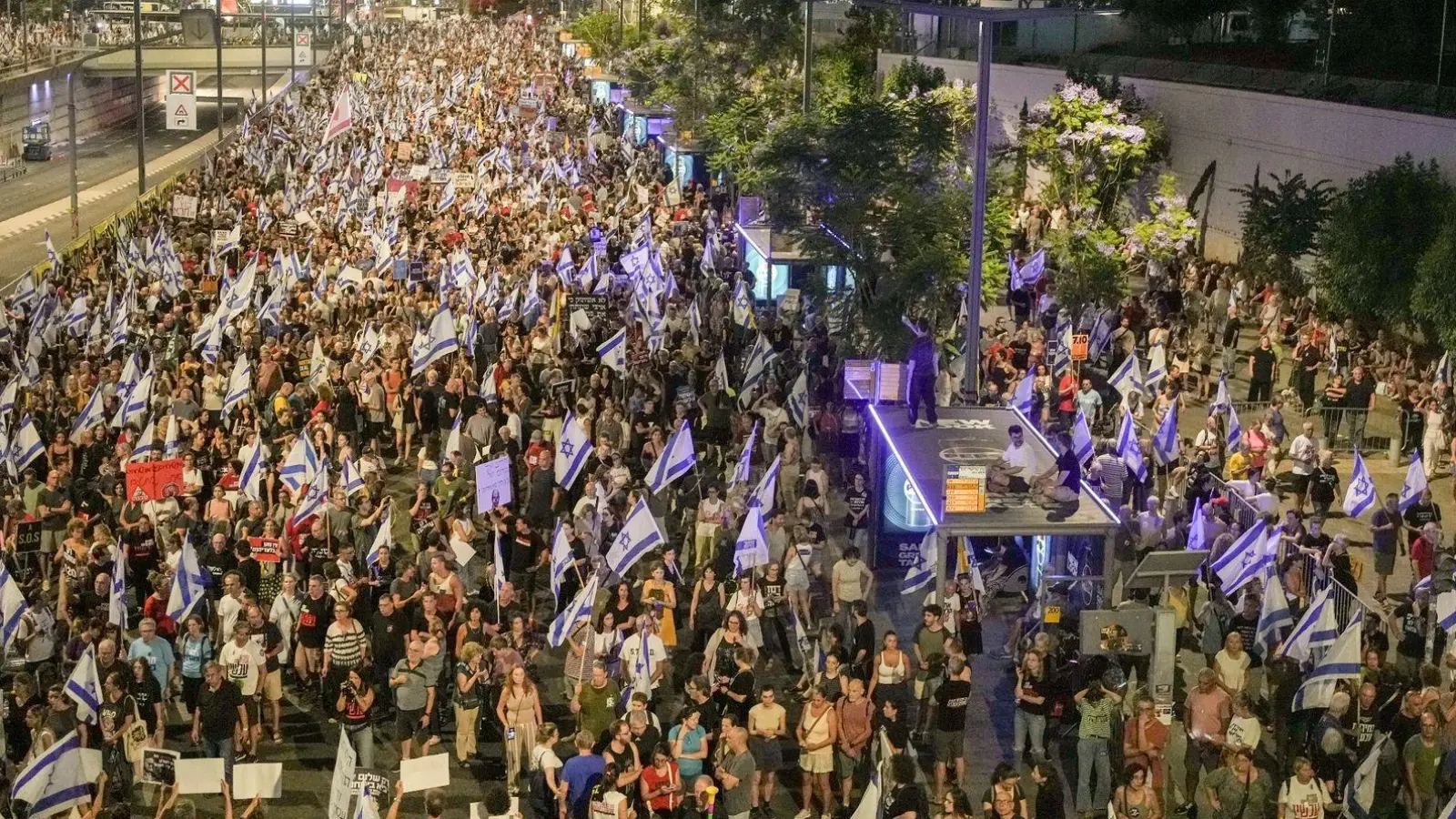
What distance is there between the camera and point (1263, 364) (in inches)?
1061

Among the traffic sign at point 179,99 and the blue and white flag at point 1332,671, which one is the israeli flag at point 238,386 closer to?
the blue and white flag at point 1332,671

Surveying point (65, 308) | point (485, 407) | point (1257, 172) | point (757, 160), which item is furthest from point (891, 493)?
point (1257, 172)

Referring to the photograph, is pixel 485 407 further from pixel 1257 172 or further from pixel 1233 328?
pixel 1257 172

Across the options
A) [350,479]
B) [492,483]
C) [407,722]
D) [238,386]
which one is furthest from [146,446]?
[407,722]

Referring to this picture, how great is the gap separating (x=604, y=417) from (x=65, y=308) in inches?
449

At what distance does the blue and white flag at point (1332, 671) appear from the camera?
13.8 metres

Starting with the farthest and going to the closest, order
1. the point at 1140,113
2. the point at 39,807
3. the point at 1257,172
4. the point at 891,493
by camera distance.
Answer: the point at 1140,113
the point at 1257,172
the point at 891,493
the point at 39,807

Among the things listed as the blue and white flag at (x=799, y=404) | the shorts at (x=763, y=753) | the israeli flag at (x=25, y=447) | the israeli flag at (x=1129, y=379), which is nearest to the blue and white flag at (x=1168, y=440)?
the israeli flag at (x=1129, y=379)

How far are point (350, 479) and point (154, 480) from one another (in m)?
1.82

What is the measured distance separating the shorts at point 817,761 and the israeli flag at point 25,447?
10286 mm

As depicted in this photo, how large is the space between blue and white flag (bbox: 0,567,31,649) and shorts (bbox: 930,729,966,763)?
7.07 metres

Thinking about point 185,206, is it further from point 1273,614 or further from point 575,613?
point 1273,614

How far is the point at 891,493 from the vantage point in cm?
1942

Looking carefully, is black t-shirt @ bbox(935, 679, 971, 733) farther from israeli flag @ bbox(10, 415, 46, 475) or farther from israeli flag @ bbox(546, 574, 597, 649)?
israeli flag @ bbox(10, 415, 46, 475)
